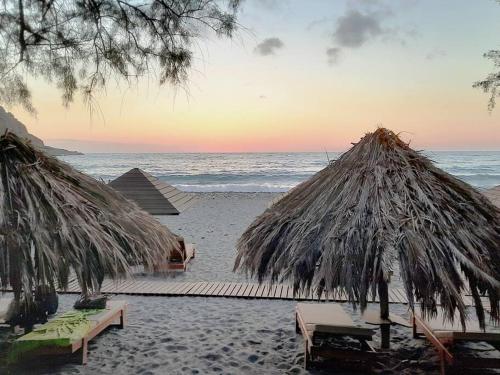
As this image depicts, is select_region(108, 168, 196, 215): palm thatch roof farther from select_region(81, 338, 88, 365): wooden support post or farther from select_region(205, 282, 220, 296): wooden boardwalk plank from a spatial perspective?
select_region(81, 338, 88, 365): wooden support post

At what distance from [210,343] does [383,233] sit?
2.23 m

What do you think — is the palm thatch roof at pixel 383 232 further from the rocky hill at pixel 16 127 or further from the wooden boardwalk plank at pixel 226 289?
the rocky hill at pixel 16 127

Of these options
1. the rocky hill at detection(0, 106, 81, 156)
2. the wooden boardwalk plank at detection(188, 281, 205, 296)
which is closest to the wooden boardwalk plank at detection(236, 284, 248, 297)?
the wooden boardwalk plank at detection(188, 281, 205, 296)

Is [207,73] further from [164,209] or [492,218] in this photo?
[164,209]

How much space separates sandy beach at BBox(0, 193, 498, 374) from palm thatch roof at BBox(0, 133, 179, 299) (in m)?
0.90

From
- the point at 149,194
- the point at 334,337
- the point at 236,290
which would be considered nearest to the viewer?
the point at 334,337

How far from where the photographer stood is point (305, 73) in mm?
8461

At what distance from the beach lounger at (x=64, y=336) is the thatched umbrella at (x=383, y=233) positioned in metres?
1.53

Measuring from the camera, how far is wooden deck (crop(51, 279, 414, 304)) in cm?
593

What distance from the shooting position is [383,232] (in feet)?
10.3

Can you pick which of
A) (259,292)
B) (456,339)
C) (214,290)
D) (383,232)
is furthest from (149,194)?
(456,339)

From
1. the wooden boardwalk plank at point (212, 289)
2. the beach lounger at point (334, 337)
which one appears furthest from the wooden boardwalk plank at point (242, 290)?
the beach lounger at point (334, 337)

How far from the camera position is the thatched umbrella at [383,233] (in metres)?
3.00

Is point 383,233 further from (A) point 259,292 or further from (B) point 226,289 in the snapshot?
(B) point 226,289
